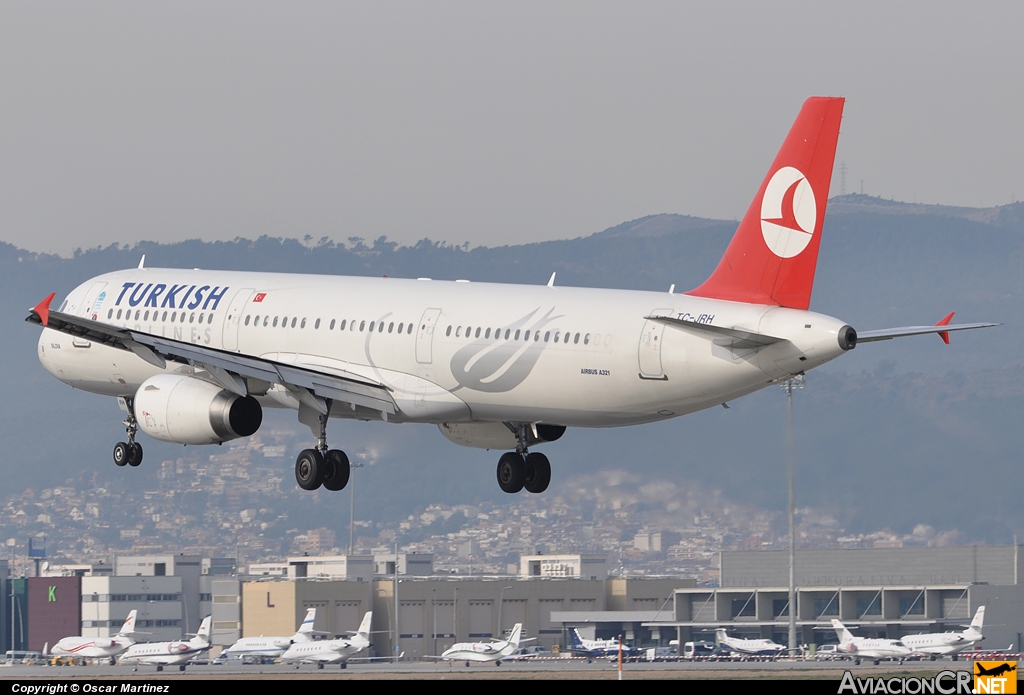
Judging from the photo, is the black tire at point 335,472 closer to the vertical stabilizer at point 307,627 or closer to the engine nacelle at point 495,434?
the engine nacelle at point 495,434

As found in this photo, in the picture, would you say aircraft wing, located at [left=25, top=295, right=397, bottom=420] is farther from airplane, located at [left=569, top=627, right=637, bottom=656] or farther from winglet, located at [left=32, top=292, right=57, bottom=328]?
airplane, located at [left=569, top=627, right=637, bottom=656]

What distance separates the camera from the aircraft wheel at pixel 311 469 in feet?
161

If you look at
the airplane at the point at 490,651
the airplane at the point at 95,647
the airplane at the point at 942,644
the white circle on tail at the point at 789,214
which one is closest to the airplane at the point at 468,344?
the white circle on tail at the point at 789,214

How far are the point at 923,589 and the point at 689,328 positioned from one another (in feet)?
299

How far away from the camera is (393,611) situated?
136875 mm

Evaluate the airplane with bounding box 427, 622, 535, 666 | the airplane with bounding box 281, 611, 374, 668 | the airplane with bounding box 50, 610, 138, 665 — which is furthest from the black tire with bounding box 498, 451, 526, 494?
the airplane with bounding box 50, 610, 138, 665

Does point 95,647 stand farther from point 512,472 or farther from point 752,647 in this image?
point 512,472

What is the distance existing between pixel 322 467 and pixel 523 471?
648cm

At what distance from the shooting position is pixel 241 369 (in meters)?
48.4

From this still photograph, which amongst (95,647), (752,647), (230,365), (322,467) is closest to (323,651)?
(95,647)

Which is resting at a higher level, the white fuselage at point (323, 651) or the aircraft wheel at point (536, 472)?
the aircraft wheel at point (536, 472)

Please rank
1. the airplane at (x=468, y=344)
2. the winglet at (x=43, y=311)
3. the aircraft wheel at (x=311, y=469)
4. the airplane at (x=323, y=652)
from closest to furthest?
1. the airplane at (x=468, y=344)
2. the winglet at (x=43, y=311)
3. the aircraft wheel at (x=311, y=469)
4. the airplane at (x=323, y=652)

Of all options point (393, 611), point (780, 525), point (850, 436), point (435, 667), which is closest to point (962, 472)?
point (850, 436)

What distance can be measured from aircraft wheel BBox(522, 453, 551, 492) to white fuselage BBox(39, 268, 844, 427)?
3457mm
